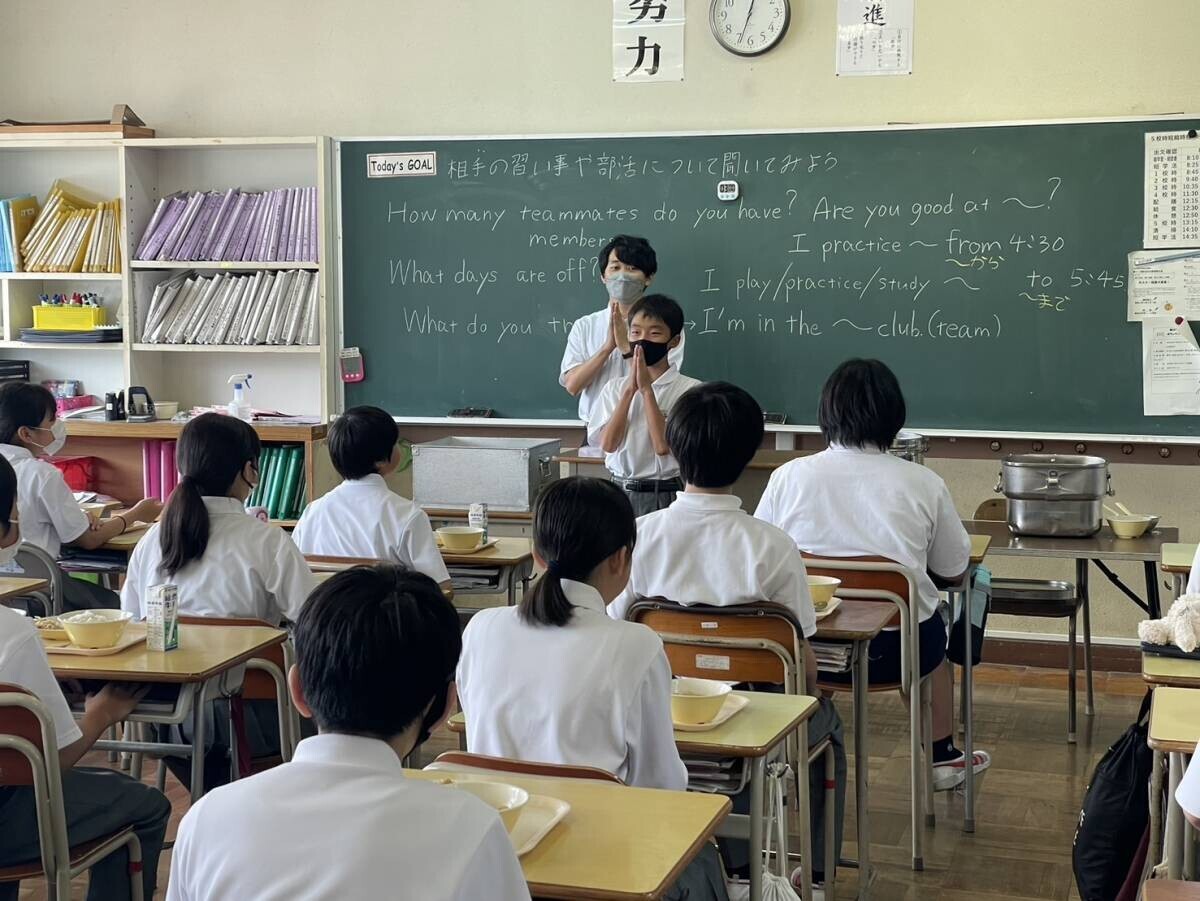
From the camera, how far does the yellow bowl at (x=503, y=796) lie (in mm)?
1727

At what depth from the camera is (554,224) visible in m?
5.98

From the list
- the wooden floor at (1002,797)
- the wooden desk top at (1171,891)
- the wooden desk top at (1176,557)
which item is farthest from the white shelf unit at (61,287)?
the wooden desk top at (1171,891)

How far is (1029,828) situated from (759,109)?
3138mm

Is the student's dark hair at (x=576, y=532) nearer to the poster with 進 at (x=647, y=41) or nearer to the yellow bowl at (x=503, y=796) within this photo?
the yellow bowl at (x=503, y=796)

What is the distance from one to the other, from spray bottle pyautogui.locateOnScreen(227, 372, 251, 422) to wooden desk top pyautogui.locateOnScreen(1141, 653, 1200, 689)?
4.17 metres

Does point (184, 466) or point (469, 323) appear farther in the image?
point (469, 323)

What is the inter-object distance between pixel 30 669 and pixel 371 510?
57.7 inches

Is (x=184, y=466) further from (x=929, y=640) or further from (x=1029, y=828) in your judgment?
(x=1029, y=828)

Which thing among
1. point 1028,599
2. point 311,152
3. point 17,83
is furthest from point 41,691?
point 17,83

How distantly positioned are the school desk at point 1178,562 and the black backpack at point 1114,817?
102 centimetres

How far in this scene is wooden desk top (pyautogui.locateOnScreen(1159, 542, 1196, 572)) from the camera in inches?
145

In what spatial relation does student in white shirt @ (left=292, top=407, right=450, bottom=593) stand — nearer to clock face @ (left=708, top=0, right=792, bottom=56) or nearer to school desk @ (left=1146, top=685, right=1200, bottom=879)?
school desk @ (left=1146, top=685, right=1200, bottom=879)

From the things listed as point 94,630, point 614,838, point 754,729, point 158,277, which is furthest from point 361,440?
point 158,277

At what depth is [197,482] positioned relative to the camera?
10.5ft
